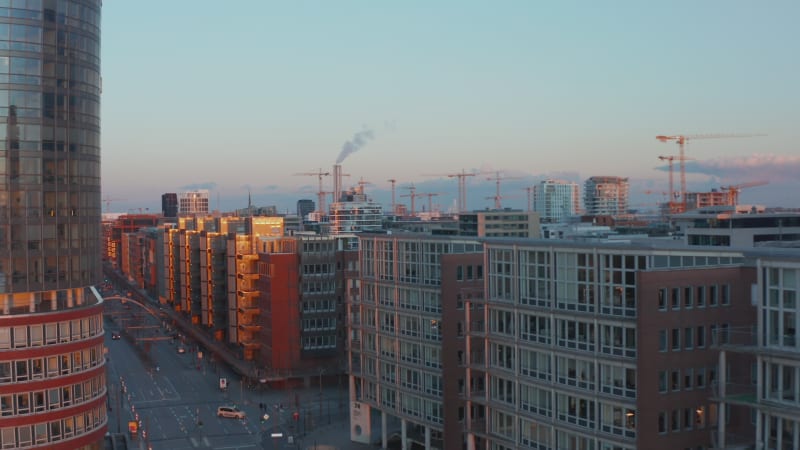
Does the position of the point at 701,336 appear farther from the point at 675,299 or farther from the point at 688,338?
the point at 675,299

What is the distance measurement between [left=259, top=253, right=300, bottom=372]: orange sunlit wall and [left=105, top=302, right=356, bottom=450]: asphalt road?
4629 mm

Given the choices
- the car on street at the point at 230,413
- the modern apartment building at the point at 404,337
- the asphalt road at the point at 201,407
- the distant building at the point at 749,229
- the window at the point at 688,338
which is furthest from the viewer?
the distant building at the point at 749,229

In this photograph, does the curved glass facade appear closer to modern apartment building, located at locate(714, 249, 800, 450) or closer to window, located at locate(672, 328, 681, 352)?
window, located at locate(672, 328, 681, 352)

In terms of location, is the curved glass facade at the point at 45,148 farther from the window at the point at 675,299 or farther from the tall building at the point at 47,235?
the window at the point at 675,299

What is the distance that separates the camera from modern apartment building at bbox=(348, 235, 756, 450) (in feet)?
163

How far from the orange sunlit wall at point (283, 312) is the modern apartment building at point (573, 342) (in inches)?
1528

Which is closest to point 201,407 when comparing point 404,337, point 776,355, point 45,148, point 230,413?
point 230,413

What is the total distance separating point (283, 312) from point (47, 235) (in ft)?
175

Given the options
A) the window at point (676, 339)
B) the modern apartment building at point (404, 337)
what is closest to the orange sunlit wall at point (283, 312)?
the modern apartment building at point (404, 337)

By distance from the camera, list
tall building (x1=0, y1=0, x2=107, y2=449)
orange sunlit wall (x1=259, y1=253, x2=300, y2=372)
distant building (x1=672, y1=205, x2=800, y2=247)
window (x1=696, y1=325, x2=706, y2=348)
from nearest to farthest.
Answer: window (x1=696, y1=325, x2=706, y2=348) < tall building (x1=0, y1=0, x2=107, y2=449) < orange sunlit wall (x1=259, y1=253, x2=300, y2=372) < distant building (x1=672, y1=205, x2=800, y2=247)

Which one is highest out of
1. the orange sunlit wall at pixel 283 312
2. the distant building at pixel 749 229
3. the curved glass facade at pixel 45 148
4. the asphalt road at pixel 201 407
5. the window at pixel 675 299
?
the curved glass facade at pixel 45 148

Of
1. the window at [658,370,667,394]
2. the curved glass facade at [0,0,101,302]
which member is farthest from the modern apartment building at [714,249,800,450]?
the curved glass facade at [0,0,101,302]

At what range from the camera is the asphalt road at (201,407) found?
86.8m

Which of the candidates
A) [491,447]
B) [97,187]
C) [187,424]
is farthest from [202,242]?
[491,447]
